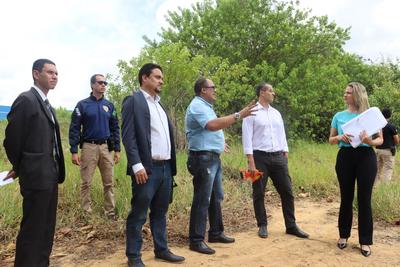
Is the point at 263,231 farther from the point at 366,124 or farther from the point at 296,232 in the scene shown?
the point at 366,124

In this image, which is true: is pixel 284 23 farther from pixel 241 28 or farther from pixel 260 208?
pixel 260 208

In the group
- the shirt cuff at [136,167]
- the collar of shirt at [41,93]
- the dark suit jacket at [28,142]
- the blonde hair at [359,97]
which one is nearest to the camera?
the dark suit jacket at [28,142]

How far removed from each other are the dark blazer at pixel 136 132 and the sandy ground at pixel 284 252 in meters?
1.14

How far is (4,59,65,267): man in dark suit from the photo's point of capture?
3289 millimetres

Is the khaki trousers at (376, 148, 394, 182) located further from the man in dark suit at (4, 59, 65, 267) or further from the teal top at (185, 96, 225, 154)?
the man in dark suit at (4, 59, 65, 267)

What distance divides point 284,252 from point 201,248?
36.9 inches

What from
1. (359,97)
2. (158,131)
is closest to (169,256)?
(158,131)

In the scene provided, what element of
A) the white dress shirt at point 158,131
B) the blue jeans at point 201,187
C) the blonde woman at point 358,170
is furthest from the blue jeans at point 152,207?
the blonde woman at point 358,170

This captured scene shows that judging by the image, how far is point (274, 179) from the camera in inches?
202

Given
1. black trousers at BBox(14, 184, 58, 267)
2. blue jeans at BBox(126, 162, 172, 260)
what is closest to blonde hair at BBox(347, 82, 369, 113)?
blue jeans at BBox(126, 162, 172, 260)

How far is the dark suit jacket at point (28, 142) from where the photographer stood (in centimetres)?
328

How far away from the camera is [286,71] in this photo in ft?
61.9

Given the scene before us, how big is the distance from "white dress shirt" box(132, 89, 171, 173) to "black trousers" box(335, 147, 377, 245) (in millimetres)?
2028

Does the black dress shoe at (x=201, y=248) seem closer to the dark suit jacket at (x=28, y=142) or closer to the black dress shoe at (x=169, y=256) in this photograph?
the black dress shoe at (x=169, y=256)
